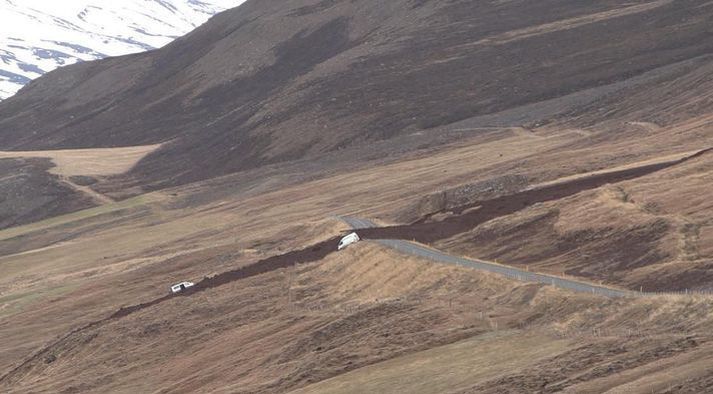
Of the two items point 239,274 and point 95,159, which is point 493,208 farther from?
point 95,159

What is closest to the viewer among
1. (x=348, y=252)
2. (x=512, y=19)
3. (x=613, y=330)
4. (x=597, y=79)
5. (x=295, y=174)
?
(x=613, y=330)

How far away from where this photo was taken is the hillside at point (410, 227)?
4712 cm

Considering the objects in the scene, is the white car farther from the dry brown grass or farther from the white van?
the dry brown grass

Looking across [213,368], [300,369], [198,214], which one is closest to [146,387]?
[213,368]

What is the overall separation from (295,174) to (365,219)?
4960 centimetres

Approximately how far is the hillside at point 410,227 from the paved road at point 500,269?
855mm

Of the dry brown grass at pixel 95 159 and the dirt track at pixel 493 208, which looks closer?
the dirt track at pixel 493 208

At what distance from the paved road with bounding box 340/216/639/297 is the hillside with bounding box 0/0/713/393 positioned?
0.85 meters

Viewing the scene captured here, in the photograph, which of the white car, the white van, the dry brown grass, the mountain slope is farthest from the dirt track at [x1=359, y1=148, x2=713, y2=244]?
the dry brown grass

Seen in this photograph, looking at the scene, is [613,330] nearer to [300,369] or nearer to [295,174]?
[300,369]

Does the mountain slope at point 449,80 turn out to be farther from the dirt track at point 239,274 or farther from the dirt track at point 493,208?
the dirt track at point 239,274

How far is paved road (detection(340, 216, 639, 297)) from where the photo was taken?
170ft

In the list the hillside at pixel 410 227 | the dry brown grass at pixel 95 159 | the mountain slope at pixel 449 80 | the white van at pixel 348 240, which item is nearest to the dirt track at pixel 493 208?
the hillside at pixel 410 227

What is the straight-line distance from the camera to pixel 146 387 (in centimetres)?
5800
